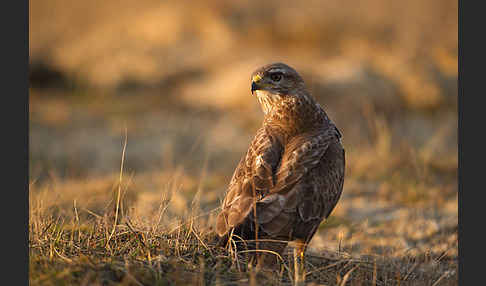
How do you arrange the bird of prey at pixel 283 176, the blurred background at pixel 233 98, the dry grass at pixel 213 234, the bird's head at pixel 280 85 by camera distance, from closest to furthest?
1. the dry grass at pixel 213 234
2. the bird of prey at pixel 283 176
3. the bird's head at pixel 280 85
4. the blurred background at pixel 233 98

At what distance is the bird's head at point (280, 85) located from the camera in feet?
16.3

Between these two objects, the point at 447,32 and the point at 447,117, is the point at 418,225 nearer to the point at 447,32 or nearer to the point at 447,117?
the point at 447,117

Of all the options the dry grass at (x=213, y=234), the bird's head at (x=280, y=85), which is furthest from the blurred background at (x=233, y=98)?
the bird's head at (x=280, y=85)

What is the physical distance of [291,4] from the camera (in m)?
20.2

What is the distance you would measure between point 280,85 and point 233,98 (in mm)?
9903

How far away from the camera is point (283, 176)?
4.51 m

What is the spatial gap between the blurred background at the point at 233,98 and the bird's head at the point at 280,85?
1838 millimetres

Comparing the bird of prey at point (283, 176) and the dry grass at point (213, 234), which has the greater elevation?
the bird of prey at point (283, 176)

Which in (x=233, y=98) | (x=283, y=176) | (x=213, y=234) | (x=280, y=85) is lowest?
(x=233, y=98)

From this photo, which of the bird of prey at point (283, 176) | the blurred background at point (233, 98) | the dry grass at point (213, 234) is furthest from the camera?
the blurred background at point (233, 98)

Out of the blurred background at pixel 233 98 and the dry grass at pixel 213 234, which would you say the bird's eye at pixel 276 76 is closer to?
the dry grass at pixel 213 234

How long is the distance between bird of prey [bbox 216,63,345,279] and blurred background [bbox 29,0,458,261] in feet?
5.03

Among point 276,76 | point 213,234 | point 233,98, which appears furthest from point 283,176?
point 233,98

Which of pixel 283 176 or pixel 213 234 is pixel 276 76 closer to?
pixel 283 176
